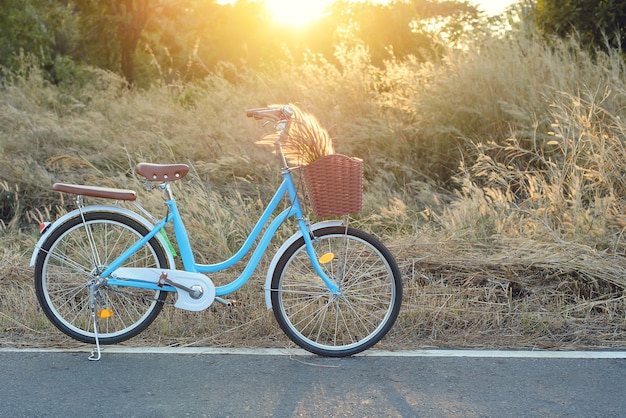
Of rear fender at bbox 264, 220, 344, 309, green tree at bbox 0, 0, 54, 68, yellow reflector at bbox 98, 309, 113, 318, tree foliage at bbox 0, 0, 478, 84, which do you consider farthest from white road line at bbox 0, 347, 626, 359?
green tree at bbox 0, 0, 54, 68

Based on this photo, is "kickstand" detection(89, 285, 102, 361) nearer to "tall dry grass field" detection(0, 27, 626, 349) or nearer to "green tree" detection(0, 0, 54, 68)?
"tall dry grass field" detection(0, 27, 626, 349)

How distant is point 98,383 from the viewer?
3887 millimetres

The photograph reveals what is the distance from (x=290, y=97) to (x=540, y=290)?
19.7 feet

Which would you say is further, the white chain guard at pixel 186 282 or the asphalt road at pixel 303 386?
the white chain guard at pixel 186 282

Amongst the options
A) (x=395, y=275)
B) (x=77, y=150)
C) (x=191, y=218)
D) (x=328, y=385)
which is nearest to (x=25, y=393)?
(x=328, y=385)

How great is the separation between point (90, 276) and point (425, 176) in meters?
4.38

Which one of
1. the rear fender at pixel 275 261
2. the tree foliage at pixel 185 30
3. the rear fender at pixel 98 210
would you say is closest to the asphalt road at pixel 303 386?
the rear fender at pixel 275 261

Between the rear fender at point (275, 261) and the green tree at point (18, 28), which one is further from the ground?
the green tree at point (18, 28)

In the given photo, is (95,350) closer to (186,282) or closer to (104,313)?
(104,313)

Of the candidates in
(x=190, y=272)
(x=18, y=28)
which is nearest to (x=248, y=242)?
(x=190, y=272)

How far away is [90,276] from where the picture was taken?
175 inches

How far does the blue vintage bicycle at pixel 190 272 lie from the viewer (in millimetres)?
4352

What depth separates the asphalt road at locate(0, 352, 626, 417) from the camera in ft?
11.6

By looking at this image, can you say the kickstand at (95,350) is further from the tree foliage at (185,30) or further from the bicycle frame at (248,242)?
the tree foliage at (185,30)
